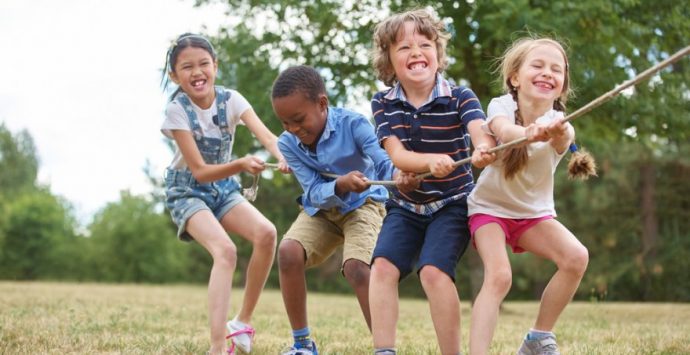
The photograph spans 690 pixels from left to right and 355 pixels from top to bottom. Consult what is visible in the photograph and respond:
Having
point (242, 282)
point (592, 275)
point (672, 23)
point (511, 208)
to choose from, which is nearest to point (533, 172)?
point (511, 208)

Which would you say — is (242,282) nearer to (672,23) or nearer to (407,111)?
(672,23)

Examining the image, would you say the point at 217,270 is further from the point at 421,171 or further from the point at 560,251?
the point at 560,251

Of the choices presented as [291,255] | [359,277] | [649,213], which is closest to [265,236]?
[291,255]

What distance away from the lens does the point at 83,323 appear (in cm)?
652

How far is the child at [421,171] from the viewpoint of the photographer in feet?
11.9

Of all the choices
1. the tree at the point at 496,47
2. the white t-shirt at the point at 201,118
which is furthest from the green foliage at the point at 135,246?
the white t-shirt at the point at 201,118

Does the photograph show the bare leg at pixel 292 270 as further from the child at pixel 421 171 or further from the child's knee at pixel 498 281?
the child's knee at pixel 498 281

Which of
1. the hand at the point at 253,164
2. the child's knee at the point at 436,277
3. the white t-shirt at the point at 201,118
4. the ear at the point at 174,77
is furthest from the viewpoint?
the ear at the point at 174,77

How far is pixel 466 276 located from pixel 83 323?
23.6 metres

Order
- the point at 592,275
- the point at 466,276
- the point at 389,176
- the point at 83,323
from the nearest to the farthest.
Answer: the point at 389,176 < the point at 83,323 < the point at 592,275 < the point at 466,276

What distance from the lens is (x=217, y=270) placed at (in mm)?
4598

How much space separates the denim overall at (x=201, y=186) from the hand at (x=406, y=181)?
1482 millimetres

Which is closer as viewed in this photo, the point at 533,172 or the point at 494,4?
the point at 533,172

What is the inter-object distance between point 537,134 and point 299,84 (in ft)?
4.43
